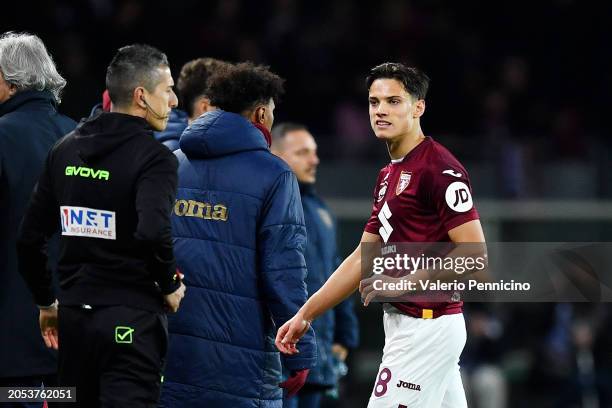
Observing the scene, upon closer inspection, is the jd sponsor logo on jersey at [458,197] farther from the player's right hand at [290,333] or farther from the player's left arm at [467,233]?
the player's right hand at [290,333]

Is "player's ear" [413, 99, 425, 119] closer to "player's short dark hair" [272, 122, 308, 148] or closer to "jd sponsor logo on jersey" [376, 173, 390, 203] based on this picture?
"jd sponsor logo on jersey" [376, 173, 390, 203]

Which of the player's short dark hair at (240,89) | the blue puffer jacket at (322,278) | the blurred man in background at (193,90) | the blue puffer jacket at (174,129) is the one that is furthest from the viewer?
the blue puffer jacket at (322,278)

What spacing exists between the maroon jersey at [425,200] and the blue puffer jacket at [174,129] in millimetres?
1439

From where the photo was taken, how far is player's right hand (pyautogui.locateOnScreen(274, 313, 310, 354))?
515 centimetres

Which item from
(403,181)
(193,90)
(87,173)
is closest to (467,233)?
(403,181)

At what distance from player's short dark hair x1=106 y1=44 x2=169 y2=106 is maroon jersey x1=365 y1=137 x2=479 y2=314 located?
48.3 inches

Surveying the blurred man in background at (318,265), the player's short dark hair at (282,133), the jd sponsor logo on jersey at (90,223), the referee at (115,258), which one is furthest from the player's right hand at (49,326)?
the player's short dark hair at (282,133)

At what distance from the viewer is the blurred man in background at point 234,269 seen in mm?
5258

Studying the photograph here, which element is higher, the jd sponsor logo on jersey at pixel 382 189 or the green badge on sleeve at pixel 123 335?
the jd sponsor logo on jersey at pixel 382 189

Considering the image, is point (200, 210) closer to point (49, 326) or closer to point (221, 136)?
point (221, 136)

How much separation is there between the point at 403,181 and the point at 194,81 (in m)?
2.05

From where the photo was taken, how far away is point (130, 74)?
4.82 meters

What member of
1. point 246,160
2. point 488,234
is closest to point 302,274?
point 246,160

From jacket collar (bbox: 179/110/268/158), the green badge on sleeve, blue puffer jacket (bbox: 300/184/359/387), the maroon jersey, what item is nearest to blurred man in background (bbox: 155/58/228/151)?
blue puffer jacket (bbox: 300/184/359/387)
